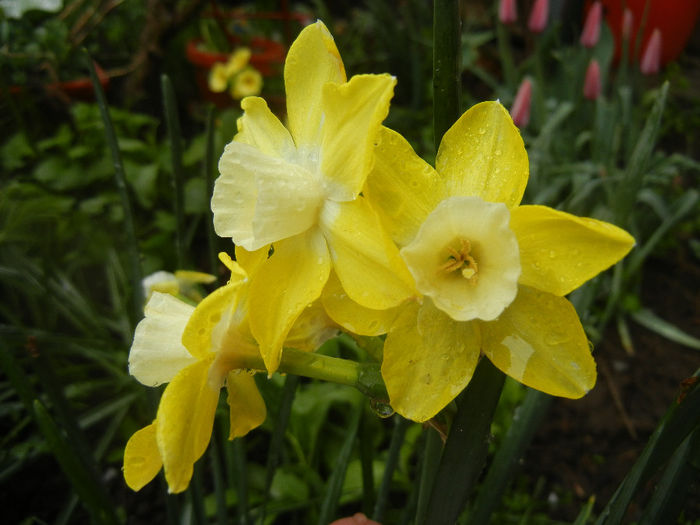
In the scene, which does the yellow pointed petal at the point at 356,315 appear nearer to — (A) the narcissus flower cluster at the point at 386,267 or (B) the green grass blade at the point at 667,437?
(A) the narcissus flower cluster at the point at 386,267

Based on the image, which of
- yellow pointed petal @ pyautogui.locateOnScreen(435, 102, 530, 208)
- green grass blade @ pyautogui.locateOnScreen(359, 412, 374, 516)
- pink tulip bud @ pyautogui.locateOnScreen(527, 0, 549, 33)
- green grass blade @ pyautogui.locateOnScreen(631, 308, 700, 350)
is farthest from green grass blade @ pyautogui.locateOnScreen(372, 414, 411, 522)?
pink tulip bud @ pyautogui.locateOnScreen(527, 0, 549, 33)

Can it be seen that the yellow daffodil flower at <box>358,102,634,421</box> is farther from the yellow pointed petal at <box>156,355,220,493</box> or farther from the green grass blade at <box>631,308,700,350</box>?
the green grass blade at <box>631,308,700,350</box>

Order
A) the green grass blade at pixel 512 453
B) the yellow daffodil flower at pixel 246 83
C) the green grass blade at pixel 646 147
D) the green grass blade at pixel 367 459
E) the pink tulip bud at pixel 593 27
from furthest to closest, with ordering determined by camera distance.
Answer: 1. the yellow daffodil flower at pixel 246 83
2. the pink tulip bud at pixel 593 27
3. the green grass blade at pixel 646 147
4. the green grass blade at pixel 367 459
5. the green grass blade at pixel 512 453

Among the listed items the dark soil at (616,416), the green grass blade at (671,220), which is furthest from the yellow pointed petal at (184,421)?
the green grass blade at (671,220)

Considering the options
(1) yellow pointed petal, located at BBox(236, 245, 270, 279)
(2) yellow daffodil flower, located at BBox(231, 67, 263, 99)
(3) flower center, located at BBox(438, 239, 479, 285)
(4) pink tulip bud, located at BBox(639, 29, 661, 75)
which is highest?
(3) flower center, located at BBox(438, 239, 479, 285)

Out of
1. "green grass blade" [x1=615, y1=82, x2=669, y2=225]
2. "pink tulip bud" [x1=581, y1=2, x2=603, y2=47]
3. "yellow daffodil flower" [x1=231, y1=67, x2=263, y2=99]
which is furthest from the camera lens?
"yellow daffodil flower" [x1=231, y1=67, x2=263, y2=99]
